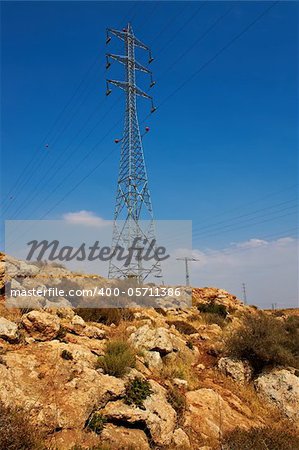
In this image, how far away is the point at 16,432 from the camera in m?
5.16

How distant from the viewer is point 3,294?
13852mm

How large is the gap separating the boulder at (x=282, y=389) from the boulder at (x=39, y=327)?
22.6 feet

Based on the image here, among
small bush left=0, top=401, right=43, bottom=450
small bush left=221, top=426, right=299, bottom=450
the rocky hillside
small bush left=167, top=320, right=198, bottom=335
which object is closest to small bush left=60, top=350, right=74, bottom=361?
the rocky hillside

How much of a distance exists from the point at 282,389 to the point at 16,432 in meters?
8.64

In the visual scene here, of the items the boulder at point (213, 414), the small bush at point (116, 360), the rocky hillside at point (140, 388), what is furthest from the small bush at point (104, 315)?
the boulder at point (213, 414)

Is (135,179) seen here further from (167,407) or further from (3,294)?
(167,407)

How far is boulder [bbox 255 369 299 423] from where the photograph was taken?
401 inches

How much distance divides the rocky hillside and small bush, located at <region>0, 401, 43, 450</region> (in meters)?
0.02

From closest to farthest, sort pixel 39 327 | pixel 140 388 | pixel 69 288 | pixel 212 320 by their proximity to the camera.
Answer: pixel 140 388 → pixel 39 327 → pixel 69 288 → pixel 212 320

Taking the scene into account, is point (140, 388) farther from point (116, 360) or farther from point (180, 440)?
point (180, 440)

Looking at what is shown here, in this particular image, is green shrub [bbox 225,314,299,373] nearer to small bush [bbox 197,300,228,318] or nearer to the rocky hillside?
the rocky hillside

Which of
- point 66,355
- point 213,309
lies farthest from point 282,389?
point 213,309

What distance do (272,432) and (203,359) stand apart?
5.15 metres

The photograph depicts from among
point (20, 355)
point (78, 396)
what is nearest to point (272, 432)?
point (78, 396)
